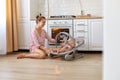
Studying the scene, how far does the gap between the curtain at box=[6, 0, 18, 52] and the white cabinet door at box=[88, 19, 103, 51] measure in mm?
1794

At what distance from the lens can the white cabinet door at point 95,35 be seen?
5.30m

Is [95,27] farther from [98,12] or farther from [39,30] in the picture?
[39,30]

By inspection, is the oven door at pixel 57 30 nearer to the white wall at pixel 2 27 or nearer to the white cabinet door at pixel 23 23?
the white cabinet door at pixel 23 23

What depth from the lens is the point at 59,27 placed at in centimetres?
545

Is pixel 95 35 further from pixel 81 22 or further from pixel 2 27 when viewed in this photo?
pixel 2 27

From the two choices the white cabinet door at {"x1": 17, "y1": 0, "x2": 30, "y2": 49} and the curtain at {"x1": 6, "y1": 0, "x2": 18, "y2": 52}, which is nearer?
the curtain at {"x1": 6, "y1": 0, "x2": 18, "y2": 52}

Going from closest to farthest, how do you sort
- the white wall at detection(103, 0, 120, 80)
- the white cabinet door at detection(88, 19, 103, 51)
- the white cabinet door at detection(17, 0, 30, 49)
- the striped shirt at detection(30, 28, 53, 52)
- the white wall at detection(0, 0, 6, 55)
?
1. the white wall at detection(103, 0, 120, 80)
2. the striped shirt at detection(30, 28, 53, 52)
3. the white wall at detection(0, 0, 6, 55)
4. the white cabinet door at detection(88, 19, 103, 51)
5. the white cabinet door at detection(17, 0, 30, 49)

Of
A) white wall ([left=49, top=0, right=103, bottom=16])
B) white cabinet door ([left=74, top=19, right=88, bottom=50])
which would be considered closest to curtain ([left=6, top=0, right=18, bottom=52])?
white wall ([left=49, top=0, right=103, bottom=16])

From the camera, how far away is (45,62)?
4.28 meters

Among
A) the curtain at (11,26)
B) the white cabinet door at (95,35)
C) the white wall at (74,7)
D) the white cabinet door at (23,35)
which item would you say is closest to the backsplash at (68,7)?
the white wall at (74,7)

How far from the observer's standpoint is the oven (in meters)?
5.41

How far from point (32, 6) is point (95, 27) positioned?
1.70m

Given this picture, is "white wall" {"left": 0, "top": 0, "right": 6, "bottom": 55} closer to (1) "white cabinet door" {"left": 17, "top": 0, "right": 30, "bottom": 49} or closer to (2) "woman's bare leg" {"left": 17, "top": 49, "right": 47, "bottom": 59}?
(1) "white cabinet door" {"left": 17, "top": 0, "right": 30, "bottom": 49}

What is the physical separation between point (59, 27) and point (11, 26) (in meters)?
1.14
